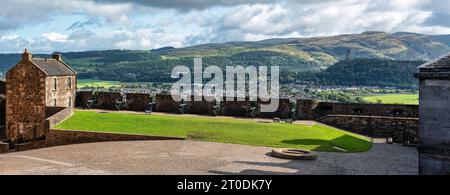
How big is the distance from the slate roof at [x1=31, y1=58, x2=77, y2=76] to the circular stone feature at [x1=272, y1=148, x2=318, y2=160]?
A: 71.7 feet

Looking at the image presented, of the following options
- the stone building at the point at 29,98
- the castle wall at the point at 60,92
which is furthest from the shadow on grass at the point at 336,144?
the castle wall at the point at 60,92

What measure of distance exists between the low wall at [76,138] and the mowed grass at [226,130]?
89cm

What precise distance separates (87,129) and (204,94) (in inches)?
431

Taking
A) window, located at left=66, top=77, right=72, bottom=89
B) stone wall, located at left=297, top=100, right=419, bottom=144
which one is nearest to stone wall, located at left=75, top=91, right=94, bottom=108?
window, located at left=66, top=77, right=72, bottom=89

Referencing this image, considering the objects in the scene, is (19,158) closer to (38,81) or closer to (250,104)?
(38,81)

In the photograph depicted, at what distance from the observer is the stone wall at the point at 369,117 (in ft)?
Answer: 101

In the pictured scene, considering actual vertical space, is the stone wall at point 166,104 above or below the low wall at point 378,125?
above

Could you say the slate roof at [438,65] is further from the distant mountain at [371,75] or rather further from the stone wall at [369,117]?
the distant mountain at [371,75]

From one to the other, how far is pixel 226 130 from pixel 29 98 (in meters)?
16.9

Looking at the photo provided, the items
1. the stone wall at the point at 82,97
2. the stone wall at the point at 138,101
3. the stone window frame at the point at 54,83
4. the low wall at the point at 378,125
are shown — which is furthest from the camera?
the stone wall at the point at 82,97

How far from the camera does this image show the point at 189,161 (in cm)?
2041

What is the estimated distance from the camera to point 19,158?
2225 centimetres

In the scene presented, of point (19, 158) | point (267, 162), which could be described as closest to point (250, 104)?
point (267, 162)

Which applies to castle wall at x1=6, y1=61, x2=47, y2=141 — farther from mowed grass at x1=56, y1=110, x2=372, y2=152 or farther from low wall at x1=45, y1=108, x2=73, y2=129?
mowed grass at x1=56, y1=110, x2=372, y2=152
